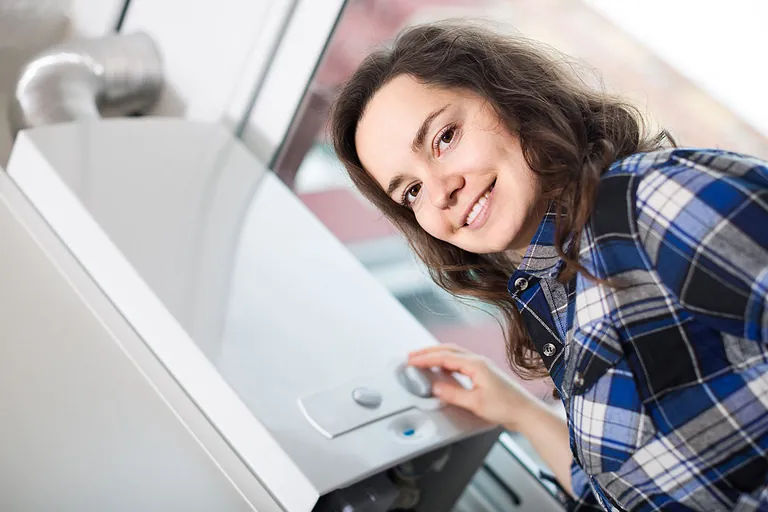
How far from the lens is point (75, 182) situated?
50.1 inches

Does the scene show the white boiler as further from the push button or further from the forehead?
the forehead

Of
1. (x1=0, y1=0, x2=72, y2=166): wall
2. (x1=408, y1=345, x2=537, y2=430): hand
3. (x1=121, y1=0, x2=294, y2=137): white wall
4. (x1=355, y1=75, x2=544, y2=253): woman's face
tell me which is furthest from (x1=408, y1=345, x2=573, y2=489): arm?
(x1=0, y1=0, x2=72, y2=166): wall

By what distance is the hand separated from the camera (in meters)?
1.19

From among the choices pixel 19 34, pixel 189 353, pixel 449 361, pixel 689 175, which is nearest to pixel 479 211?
pixel 689 175

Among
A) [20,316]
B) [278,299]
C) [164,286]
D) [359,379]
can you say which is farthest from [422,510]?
[20,316]

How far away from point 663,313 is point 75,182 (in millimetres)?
908

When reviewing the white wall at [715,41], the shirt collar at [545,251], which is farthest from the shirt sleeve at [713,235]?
the white wall at [715,41]

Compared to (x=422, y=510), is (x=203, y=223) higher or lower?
higher

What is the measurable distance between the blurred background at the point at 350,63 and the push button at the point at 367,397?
25 cm

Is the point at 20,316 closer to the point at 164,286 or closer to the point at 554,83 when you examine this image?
the point at 164,286

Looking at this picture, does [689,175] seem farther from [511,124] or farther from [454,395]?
[454,395]

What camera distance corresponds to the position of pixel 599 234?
33.0 inches

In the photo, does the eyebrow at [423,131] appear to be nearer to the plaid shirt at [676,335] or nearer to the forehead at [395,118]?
the forehead at [395,118]

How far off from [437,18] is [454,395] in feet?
1.98
